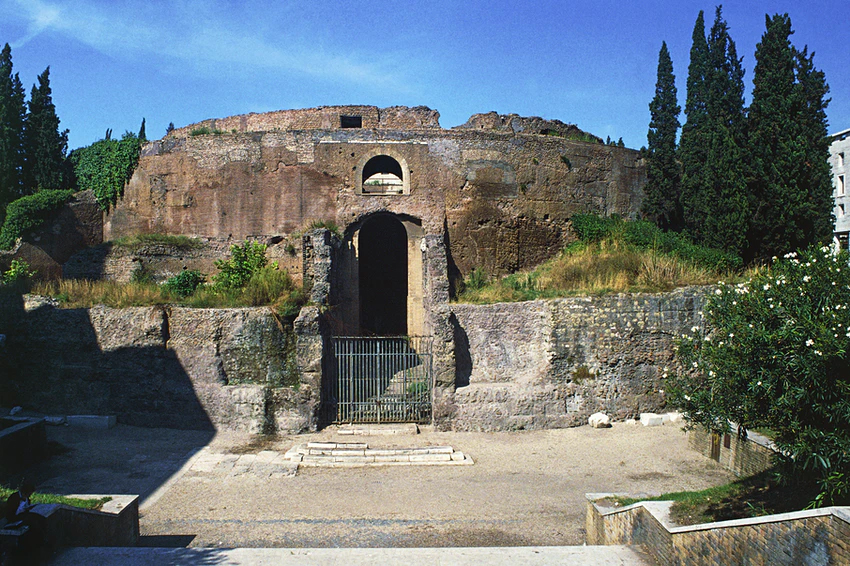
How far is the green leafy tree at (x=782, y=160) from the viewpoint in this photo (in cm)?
1425

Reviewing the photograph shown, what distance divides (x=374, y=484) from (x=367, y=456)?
1.03m

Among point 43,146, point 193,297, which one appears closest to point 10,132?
point 43,146

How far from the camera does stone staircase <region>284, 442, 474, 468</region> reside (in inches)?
397

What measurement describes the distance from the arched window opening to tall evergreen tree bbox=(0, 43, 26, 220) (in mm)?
15793

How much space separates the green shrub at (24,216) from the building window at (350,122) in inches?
327

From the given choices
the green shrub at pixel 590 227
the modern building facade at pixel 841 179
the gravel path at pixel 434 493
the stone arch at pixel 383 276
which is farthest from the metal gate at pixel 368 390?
the modern building facade at pixel 841 179

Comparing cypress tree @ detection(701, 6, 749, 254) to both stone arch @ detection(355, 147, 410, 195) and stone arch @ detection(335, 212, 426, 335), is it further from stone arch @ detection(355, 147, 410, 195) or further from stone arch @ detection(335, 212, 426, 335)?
stone arch @ detection(335, 212, 426, 335)

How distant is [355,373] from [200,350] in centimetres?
305

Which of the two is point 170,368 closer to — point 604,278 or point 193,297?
point 193,297

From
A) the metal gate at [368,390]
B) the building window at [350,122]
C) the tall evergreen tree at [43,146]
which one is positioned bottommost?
the metal gate at [368,390]

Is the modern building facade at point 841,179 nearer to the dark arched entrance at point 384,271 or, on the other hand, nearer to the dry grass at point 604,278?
the dry grass at point 604,278

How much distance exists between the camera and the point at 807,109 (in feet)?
50.8

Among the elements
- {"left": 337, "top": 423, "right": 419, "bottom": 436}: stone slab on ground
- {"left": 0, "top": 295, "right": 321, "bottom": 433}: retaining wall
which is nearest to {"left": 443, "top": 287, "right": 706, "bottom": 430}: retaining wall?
{"left": 337, "top": 423, "right": 419, "bottom": 436}: stone slab on ground

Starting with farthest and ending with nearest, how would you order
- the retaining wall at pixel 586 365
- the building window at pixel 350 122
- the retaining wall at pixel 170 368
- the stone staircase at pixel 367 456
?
the building window at pixel 350 122 → the retaining wall at pixel 586 365 → the retaining wall at pixel 170 368 → the stone staircase at pixel 367 456
